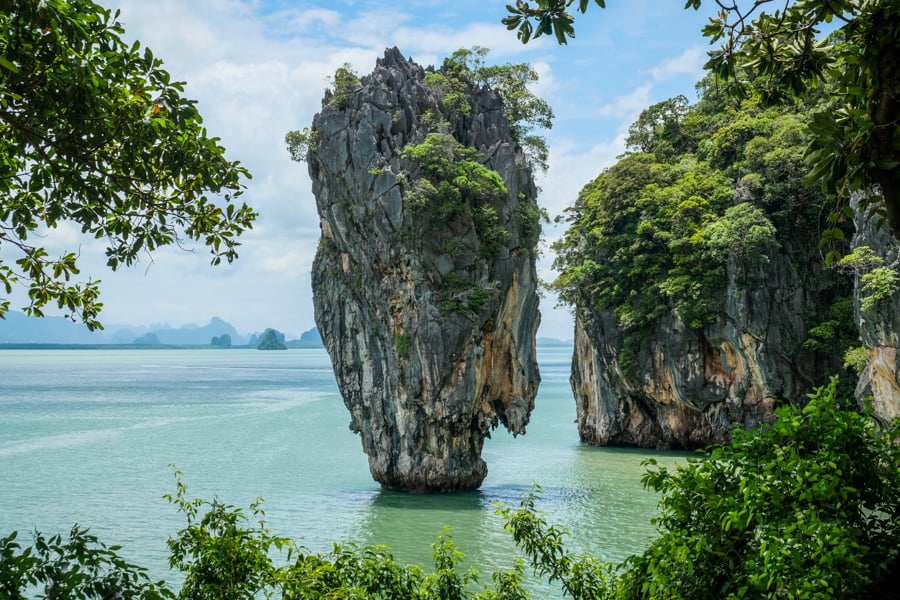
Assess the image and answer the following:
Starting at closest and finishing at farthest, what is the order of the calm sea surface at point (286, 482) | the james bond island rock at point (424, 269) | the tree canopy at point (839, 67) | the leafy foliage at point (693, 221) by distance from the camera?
1. the tree canopy at point (839, 67)
2. the calm sea surface at point (286, 482)
3. the james bond island rock at point (424, 269)
4. the leafy foliage at point (693, 221)

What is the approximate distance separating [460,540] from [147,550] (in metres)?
6.63

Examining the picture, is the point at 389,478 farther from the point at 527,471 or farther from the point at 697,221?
the point at 697,221

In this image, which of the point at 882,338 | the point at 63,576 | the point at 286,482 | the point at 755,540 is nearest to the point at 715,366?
the point at 882,338

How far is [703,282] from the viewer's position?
78.0 feet

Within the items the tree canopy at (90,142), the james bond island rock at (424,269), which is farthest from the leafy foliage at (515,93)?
the tree canopy at (90,142)

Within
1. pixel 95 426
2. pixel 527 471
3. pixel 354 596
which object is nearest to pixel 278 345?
pixel 95 426

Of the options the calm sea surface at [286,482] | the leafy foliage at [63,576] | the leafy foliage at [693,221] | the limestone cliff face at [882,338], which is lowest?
the calm sea surface at [286,482]

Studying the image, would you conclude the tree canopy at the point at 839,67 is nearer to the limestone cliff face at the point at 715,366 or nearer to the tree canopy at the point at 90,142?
the tree canopy at the point at 90,142

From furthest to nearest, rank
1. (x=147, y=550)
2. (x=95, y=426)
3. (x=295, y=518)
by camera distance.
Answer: (x=95, y=426) < (x=295, y=518) < (x=147, y=550)

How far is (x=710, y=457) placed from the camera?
12.7 feet

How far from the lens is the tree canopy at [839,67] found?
2781 millimetres

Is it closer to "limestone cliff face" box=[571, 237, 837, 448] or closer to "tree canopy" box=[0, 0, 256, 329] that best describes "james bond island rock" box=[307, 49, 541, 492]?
"limestone cliff face" box=[571, 237, 837, 448]

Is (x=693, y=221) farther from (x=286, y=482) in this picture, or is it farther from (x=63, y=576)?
(x=63, y=576)

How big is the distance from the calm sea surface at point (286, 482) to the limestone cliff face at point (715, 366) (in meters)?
1.58
